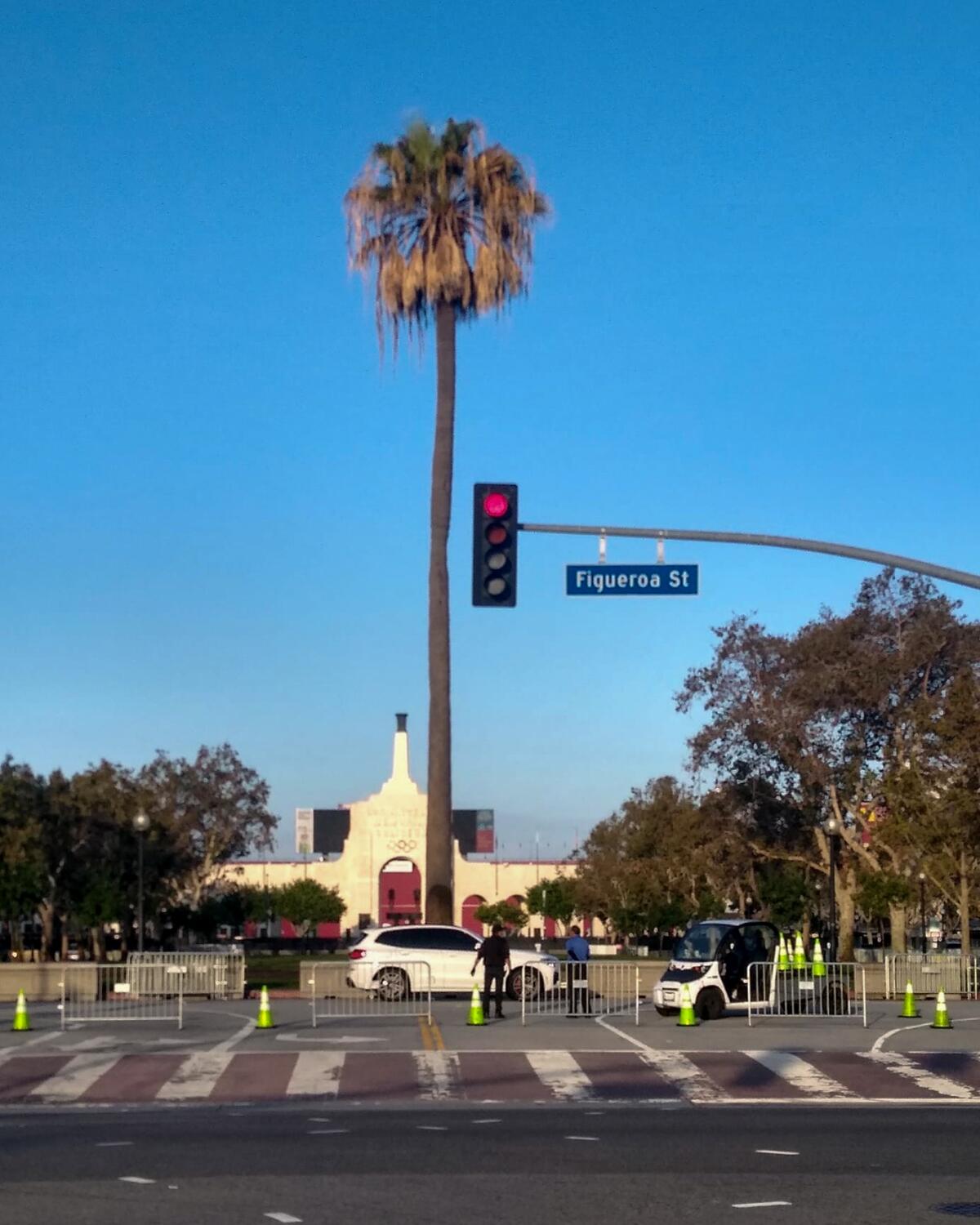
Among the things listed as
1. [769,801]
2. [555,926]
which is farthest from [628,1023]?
[555,926]

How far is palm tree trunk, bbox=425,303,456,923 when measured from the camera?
1378 inches

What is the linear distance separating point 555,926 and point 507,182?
7006cm

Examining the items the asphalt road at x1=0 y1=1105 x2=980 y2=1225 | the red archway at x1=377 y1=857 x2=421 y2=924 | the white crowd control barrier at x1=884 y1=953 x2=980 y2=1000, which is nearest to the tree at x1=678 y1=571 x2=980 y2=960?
the white crowd control barrier at x1=884 y1=953 x2=980 y2=1000

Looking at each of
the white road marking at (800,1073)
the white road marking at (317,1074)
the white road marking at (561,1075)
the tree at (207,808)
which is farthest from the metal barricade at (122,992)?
the tree at (207,808)

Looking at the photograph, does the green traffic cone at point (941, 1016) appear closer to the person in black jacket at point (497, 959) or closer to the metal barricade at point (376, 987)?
the person in black jacket at point (497, 959)

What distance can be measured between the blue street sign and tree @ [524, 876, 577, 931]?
59744 millimetres

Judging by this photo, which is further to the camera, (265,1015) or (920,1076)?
(265,1015)

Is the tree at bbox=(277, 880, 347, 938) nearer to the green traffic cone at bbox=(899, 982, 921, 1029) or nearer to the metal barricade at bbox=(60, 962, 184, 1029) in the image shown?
the metal barricade at bbox=(60, 962, 184, 1029)

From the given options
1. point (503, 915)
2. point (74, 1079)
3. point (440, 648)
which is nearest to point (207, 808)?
point (503, 915)

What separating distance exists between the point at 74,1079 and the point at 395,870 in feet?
278

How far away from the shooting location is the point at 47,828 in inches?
2192

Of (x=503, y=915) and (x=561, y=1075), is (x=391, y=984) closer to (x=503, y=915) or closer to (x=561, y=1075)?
(x=561, y=1075)

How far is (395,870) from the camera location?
337 feet

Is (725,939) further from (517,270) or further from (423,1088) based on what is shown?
(517,270)
